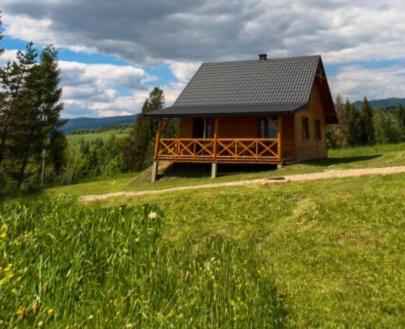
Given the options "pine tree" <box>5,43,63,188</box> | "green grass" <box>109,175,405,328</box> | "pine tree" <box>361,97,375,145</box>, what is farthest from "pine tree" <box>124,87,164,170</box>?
"green grass" <box>109,175,405,328</box>

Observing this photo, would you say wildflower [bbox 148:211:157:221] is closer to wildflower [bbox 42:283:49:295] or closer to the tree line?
wildflower [bbox 42:283:49:295]

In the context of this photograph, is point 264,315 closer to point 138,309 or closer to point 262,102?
point 138,309

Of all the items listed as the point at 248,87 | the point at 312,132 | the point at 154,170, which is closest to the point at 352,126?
the point at 312,132

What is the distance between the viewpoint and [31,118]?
118 ft

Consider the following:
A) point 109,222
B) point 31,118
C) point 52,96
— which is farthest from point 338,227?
point 52,96

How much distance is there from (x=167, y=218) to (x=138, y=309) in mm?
4431

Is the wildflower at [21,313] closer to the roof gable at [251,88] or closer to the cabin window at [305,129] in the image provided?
the roof gable at [251,88]

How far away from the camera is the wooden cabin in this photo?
64.2 feet

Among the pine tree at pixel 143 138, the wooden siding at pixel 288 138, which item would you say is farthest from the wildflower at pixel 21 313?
the pine tree at pixel 143 138

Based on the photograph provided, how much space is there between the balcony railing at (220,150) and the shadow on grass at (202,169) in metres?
0.61

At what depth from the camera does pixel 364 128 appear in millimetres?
79125

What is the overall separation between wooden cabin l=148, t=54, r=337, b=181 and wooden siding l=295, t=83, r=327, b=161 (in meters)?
0.05

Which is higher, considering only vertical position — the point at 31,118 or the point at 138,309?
the point at 31,118

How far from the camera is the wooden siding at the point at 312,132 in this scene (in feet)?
70.0
